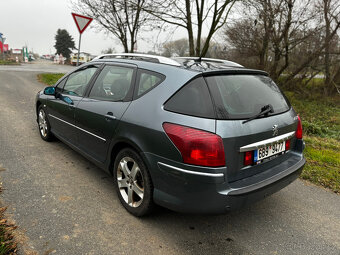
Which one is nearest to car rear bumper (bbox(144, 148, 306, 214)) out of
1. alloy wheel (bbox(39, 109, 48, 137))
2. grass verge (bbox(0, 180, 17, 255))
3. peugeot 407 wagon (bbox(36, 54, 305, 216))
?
peugeot 407 wagon (bbox(36, 54, 305, 216))

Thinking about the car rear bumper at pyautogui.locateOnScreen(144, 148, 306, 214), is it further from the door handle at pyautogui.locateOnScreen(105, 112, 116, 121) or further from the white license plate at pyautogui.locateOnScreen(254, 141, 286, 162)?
the door handle at pyautogui.locateOnScreen(105, 112, 116, 121)

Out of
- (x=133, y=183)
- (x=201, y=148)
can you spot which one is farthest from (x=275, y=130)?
(x=133, y=183)

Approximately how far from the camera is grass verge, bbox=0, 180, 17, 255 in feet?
6.89

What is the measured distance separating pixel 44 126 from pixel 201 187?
3703 millimetres

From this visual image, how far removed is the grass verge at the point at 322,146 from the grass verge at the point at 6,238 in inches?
147

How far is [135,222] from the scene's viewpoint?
2.64 meters

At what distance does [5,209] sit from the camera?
8.75ft

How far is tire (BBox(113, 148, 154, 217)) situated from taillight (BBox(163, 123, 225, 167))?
0.54 meters

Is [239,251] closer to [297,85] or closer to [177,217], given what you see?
[177,217]

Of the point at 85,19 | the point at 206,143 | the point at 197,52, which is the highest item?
the point at 85,19

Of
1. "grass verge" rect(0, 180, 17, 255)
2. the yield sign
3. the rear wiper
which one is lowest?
"grass verge" rect(0, 180, 17, 255)

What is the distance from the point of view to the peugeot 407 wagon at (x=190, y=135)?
7.01 ft

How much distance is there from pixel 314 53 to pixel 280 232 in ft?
40.3

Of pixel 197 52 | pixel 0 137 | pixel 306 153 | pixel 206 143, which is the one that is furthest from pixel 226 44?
pixel 206 143
